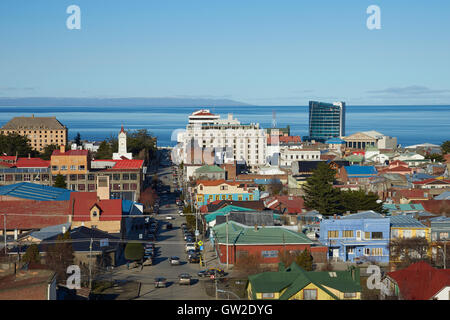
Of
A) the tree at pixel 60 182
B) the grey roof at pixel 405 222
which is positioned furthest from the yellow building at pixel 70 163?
the grey roof at pixel 405 222

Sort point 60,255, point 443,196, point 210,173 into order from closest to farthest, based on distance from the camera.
A: point 60,255, point 443,196, point 210,173

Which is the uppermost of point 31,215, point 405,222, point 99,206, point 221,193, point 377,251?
point 99,206

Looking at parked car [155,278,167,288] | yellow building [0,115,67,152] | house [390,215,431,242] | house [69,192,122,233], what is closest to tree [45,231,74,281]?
parked car [155,278,167,288]

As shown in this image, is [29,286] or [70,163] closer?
[29,286]

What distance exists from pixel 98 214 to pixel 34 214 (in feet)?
8.89

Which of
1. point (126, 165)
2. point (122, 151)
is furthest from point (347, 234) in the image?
point (122, 151)

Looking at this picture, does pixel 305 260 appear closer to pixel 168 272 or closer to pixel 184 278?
pixel 184 278

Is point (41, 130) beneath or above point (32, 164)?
above

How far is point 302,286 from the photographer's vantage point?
12.7 metres

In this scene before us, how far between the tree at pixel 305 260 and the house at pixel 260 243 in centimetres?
116

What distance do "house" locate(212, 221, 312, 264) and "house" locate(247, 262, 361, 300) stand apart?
14.7ft
